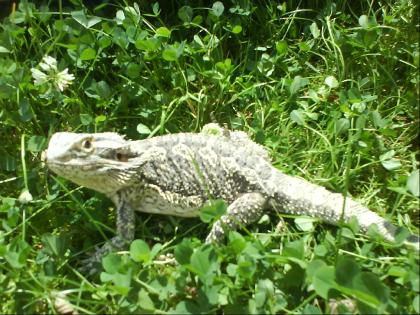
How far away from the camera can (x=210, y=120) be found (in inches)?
183

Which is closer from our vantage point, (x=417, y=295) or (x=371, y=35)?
(x=417, y=295)

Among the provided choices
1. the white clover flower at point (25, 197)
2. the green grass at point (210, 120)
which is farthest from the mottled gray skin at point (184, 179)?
the white clover flower at point (25, 197)

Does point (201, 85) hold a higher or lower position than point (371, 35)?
lower

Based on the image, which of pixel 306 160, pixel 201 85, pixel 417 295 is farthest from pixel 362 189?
pixel 201 85

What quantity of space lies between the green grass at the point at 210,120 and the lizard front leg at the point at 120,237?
0.27 ft

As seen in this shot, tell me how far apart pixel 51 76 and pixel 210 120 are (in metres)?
1.19

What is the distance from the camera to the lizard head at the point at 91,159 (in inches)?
146

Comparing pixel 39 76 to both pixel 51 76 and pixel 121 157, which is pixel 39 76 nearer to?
pixel 51 76

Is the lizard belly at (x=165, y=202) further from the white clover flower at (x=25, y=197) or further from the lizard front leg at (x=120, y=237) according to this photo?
the white clover flower at (x=25, y=197)

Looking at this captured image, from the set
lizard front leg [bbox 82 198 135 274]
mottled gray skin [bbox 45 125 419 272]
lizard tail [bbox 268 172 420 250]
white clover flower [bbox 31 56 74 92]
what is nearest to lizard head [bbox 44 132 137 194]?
mottled gray skin [bbox 45 125 419 272]

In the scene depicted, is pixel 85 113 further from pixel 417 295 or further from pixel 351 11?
pixel 417 295

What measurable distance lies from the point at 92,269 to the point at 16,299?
0.47 m

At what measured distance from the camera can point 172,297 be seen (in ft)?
11.5

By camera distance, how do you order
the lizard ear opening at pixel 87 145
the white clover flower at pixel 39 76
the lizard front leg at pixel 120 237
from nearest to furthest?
the lizard ear opening at pixel 87 145
the lizard front leg at pixel 120 237
the white clover flower at pixel 39 76
